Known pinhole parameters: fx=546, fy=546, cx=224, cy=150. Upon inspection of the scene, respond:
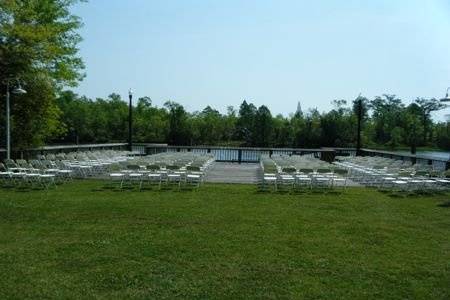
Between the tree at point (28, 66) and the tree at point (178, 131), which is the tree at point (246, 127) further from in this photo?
the tree at point (28, 66)

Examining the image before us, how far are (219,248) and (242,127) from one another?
41.9 m

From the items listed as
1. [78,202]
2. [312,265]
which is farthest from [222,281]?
[78,202]

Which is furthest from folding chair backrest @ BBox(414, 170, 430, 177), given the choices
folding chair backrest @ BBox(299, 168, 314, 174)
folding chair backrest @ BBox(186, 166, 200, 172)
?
folding chair backrest @ BBox(186, 166, 200, 172)

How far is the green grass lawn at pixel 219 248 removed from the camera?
19.6 ft

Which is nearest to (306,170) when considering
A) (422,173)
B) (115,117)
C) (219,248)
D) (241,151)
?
(422,173)

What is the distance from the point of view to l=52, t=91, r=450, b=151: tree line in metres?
46.5

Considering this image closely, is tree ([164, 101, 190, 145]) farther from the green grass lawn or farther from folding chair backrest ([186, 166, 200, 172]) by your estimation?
the green grass lawn

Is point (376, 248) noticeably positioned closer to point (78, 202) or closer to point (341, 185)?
point (78, 202)

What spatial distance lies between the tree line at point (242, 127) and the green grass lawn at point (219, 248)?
108 ft

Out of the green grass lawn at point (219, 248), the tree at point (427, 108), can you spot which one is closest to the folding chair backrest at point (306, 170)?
the green grass lawn at point (219, 248)

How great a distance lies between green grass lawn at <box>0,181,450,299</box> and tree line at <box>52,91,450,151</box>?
3294 cm

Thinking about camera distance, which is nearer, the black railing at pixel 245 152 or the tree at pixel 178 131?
the black railing at pixel 245 152

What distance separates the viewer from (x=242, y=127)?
49.5m

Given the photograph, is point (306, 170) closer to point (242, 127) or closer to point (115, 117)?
point (242, 127)
